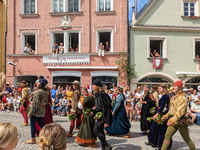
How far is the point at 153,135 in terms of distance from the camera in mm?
6062

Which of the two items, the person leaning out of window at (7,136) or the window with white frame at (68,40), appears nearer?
the person leaning out of window at (7,136)

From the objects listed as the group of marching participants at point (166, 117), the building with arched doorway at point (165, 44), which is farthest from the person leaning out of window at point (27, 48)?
the group of marching participants at point (166, 117)

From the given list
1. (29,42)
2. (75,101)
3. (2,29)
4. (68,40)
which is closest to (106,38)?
(68,40)

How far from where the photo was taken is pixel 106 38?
57.3ft

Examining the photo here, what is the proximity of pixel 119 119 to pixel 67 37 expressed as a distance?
38.5 feet

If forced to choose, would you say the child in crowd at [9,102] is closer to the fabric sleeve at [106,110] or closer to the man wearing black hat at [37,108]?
the man wearing black hat at [37,108]

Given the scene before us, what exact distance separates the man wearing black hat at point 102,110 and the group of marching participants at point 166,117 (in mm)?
1298

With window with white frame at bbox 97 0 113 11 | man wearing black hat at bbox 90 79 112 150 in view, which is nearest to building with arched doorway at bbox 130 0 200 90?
window with white frame at bbox 97 0 113 11

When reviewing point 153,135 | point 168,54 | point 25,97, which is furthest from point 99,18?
point 153,135

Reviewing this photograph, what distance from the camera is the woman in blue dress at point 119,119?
23.7ft

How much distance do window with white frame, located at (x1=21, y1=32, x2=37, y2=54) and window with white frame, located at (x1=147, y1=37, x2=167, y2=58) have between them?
965 centimetres

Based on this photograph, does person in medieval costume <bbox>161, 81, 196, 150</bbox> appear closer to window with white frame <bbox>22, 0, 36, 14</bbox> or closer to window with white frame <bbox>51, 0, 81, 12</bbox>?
window with white frame <bbox>51, 0, 81, 12</bbox>

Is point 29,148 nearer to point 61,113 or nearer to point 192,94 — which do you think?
point 61,113

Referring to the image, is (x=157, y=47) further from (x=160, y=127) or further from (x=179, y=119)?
(x=179, y=119)
